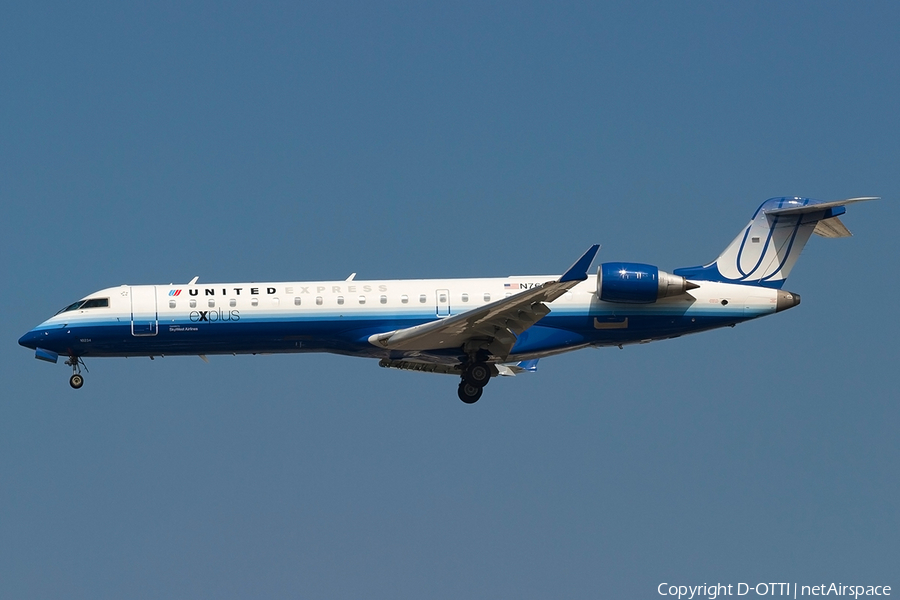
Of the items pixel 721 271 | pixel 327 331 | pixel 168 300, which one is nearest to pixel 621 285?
pixel 721 271

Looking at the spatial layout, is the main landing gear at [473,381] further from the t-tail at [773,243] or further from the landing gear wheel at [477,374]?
the t-tail at [773,243]

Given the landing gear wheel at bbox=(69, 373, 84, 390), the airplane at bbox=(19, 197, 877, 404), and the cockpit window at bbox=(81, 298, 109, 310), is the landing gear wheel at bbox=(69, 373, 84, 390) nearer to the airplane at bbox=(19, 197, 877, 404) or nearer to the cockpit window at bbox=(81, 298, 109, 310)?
the airplane at bbox=(19, 197, 877, 404)

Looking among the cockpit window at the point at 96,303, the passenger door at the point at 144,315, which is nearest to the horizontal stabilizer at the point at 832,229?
the passenger door at the point at 144,315

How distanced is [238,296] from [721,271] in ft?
43.3

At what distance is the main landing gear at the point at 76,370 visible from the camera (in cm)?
2987

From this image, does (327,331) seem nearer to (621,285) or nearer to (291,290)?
(291,290)

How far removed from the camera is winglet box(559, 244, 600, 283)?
2477 cm

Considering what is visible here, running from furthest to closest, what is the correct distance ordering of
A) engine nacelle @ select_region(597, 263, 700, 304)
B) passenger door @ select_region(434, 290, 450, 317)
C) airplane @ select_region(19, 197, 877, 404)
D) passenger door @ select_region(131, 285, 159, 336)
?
passenger door @ select_region(434, 290, 450, 317), passenger door @ select_region(131, 285, 159, 336), airplane @ select_region(19, 197, 877, 404), engine nacelle @ select_region(597, 263, 700, 304)

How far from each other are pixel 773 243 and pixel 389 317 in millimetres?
10924

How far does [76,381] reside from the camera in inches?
1180

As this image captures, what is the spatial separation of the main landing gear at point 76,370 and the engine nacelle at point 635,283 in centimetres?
1420

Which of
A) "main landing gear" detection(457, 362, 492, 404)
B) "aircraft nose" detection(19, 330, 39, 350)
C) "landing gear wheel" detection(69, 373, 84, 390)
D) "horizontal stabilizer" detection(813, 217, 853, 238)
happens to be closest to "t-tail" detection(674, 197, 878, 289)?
"horizontal stabilizer" detection(813, 217, 853, 238)

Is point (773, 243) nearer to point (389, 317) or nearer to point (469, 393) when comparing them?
point (469, 393)

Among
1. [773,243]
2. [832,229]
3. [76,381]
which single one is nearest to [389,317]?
[76,381]
